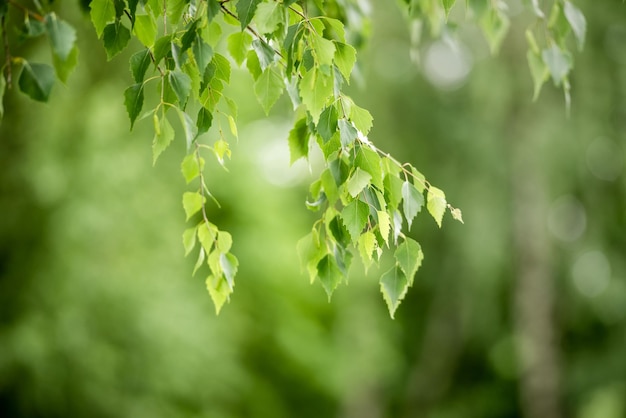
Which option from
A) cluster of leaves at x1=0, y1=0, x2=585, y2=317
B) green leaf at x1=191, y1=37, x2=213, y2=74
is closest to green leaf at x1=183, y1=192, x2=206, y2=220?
cluster of leaves at x1=0, y1=0, x2=585, y2=317

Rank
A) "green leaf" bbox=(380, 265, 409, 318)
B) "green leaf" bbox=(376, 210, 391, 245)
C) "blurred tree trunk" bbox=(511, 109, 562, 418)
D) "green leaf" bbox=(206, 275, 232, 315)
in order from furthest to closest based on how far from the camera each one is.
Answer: "blurred tree trunk" bbox=(511, 109, 562, 418), "green leaf" bbox=(206, 275, 232, 315), "green leaf" bbox=(380, 265, 409, 318), "green leaf" bbox=(376, 210, 391, 245)

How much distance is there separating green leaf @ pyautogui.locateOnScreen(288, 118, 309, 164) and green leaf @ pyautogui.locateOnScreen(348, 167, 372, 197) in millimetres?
195

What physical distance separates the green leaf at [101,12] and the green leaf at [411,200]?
2.08 ft

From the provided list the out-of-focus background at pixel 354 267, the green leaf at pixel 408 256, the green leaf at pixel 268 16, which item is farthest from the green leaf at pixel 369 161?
the out-of-focus background at pixel 354 267

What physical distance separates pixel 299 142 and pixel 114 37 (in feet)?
1.31

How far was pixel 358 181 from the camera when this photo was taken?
0.96 metres

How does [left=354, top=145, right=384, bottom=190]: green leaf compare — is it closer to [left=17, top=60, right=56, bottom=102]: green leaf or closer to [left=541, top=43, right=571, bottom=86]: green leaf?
[left=17, top=60, right=56, bottom=102]: green leaf

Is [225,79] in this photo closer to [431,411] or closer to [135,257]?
[135,257]

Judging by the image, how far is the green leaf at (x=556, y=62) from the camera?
1477 millimetres

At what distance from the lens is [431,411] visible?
7949 millimetres

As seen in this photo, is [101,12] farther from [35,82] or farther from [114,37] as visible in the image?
[35,82]

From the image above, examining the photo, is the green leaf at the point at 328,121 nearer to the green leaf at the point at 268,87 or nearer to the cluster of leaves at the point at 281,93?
the cluster of leaves at the point at 281,93

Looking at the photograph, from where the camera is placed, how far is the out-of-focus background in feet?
16.4

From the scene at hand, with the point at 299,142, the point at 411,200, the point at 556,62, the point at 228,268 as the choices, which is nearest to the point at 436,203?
the point at 411,200
